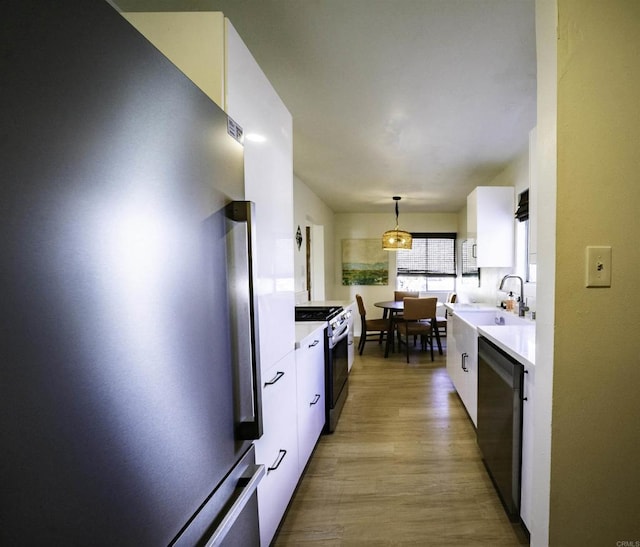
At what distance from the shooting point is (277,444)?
129 centimetres

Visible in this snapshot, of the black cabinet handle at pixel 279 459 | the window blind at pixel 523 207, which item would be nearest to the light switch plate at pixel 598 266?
the black cabinet handle at pixel 279 459

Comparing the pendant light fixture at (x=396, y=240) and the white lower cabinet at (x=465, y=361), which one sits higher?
the pendant light fixture at (x=396, y=240)

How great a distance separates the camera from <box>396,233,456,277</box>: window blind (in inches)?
237

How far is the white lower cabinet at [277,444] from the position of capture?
3.82 feet

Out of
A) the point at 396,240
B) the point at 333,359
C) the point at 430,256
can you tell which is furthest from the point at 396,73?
the point at 430,256

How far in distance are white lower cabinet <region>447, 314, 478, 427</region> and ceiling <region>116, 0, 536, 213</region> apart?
157 centimetres

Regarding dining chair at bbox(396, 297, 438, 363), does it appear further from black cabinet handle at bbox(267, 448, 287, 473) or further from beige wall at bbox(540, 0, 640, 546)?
beige wall at bbox(540, 0, 640, 546)

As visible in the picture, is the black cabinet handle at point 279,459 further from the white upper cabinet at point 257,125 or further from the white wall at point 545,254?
the white wall at point 545,254

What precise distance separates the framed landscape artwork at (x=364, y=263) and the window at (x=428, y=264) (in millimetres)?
325

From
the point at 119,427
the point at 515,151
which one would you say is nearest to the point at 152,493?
the point at 119,427

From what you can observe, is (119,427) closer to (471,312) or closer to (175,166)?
A: (175,166)

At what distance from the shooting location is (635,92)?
0.89 metres

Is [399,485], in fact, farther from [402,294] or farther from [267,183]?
[402,294]

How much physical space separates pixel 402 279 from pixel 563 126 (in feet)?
17.4
